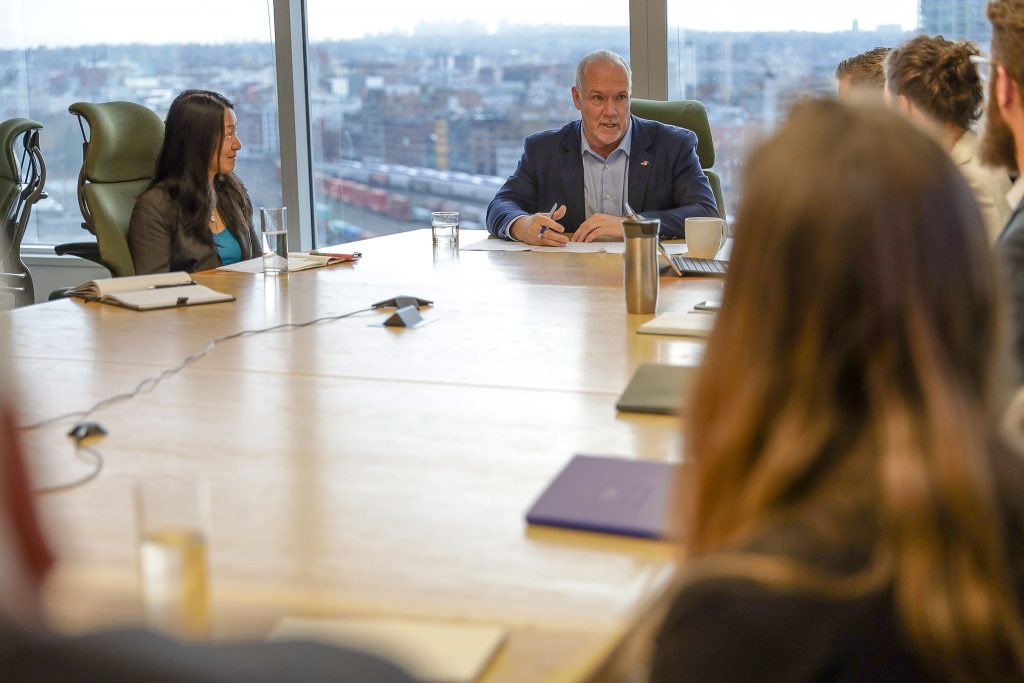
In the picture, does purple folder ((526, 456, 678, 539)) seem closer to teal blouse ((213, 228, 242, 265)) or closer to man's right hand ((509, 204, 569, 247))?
man's right hand ((509, 204, 569, 247))

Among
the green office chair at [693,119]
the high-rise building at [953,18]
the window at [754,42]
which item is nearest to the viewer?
the green office chair at [693,119]

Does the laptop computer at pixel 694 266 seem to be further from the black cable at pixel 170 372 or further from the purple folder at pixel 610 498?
the purple folder at pixel 610 498

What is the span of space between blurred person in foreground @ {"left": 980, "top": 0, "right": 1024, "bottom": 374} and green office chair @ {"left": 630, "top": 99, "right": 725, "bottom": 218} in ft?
7.30

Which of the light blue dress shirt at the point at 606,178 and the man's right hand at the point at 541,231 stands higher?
the light blue dress shirt at the point at 606,178

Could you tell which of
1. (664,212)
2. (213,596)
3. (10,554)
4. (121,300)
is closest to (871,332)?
(10,554)

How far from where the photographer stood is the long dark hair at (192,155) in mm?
3602

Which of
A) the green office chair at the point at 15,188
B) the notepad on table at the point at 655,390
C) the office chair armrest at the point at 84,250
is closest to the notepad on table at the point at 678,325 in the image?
the notepad on table at the point at 655,390

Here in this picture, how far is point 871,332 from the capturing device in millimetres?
712

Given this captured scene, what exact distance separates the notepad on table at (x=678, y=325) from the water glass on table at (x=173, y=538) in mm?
1314

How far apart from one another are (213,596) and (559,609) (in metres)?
0.32

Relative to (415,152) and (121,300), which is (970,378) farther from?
(415,152)

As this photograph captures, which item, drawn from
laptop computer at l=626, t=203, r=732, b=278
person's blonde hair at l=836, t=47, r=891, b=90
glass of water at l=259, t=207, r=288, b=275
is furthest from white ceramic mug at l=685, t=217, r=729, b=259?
glass of water at l=259, t=207, r=288, b=275

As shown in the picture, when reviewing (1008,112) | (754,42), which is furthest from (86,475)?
(754,42)

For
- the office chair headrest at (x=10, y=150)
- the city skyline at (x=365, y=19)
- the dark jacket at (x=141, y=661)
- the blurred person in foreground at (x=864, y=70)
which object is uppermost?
the city skyline at (x=365, y=19)
